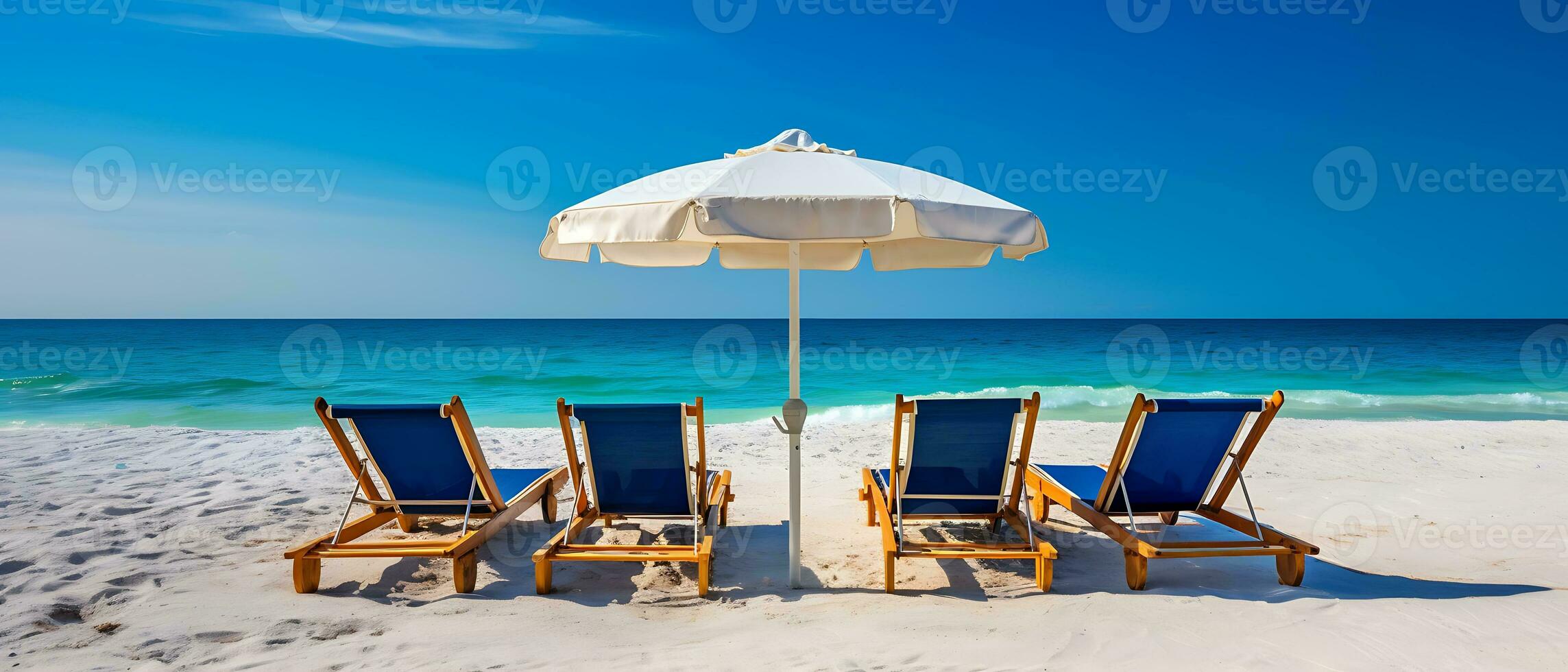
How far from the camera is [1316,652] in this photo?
2543 millimetres

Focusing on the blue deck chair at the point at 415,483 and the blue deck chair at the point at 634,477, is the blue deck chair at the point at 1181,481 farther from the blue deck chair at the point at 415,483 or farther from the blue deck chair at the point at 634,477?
the blue deck chair at the point at 415,483

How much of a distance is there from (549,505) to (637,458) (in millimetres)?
1185

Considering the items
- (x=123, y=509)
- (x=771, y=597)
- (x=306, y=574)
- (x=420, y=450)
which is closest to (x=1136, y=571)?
(x=771, y=597)

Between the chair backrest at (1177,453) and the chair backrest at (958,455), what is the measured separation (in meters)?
0.55

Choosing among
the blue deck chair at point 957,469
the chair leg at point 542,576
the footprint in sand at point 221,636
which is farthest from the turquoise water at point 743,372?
the footprint in sand at point 221,636

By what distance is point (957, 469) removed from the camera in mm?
3627

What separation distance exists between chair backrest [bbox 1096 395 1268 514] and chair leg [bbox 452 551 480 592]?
3.09m

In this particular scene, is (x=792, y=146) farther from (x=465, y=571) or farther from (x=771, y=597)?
A: (x=465, y=571)

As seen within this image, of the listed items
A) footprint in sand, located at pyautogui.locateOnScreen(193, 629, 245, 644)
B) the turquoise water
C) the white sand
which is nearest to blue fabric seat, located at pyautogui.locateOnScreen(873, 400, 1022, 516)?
the white sand

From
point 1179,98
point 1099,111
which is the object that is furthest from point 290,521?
point 1179,98

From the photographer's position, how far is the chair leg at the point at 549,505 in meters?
4.30

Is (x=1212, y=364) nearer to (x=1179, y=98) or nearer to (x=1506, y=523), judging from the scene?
(x=1179, y=98)

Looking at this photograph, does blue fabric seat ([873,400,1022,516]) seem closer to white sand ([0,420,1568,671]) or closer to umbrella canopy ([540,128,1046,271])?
white sand ([0,420,1568,671])

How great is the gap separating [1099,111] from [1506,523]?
1880cm
